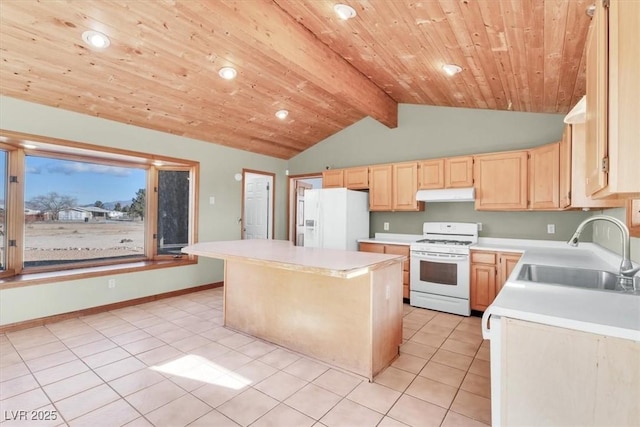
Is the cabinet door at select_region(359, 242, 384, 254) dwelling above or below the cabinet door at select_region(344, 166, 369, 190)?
below

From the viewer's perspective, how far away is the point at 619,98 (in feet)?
3.17

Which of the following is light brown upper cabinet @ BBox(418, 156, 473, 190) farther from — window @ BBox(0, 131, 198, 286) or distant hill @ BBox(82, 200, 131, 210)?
distant hill @ BBox(82, 200, 131, 210)

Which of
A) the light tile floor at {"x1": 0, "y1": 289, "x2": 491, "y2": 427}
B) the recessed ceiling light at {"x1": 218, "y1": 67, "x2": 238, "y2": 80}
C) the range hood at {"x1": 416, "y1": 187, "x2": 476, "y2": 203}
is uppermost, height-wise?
the recessed ceiling light at {"x1": 218, "y1": 67, "x2": 238, "y2": 80}

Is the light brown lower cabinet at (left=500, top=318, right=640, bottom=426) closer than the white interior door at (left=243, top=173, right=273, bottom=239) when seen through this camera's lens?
Yes

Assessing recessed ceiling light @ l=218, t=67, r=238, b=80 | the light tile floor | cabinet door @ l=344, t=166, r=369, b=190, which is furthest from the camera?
cabinet door @ l=344, t=166, r=369, b=190

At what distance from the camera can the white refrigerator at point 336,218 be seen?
4.82m

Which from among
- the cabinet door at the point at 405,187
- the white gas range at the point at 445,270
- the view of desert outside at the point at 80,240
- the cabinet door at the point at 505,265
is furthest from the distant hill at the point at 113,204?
the cabinet door at the point at 505,265

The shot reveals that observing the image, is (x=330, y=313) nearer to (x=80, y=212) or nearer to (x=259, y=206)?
(x=80, y=212)

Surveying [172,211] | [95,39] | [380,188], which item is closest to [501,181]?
[380,188]

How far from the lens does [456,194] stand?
13.5 feet

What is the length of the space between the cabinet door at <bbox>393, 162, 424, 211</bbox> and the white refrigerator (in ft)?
2.00

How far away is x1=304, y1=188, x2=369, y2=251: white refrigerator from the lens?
4.82 meters

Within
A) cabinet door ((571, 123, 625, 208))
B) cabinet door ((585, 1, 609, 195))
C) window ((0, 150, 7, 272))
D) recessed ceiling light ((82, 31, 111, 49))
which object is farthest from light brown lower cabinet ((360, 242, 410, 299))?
window ((0, 150, 7, 272))

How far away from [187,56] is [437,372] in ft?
12.2
